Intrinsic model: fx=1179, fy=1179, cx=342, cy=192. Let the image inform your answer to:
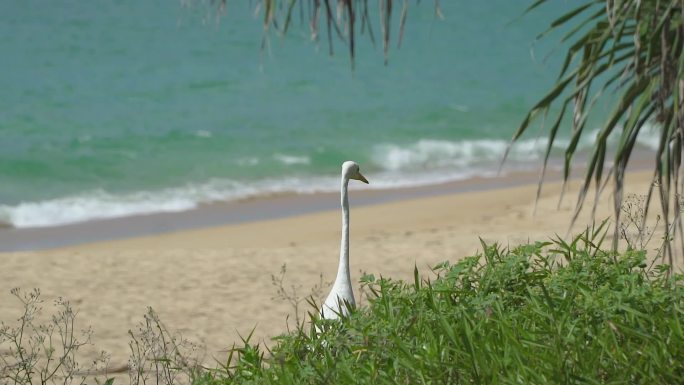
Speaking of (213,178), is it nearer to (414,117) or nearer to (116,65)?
(414,117)

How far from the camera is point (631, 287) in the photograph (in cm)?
341

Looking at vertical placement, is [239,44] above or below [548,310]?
above

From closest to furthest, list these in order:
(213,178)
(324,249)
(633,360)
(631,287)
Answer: (633,360)
(631,287)
(324,249)
(213,178)

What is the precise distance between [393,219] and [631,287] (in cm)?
826

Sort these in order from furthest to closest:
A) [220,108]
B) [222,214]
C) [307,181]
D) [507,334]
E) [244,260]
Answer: [220,108] → [307,181] → [222,214] → [244,260] → [507,334]

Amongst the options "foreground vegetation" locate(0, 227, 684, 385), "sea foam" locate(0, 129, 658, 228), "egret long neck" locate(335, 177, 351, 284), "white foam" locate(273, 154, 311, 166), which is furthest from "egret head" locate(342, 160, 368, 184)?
"white foam" locate(273, 154, 311, 166)

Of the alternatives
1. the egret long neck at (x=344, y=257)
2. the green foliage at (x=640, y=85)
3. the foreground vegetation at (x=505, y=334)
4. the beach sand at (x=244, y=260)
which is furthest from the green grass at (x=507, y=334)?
the beach sand at (x=244, y=260)

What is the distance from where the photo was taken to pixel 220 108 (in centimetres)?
1975

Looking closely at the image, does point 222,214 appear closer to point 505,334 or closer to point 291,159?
point 291,159

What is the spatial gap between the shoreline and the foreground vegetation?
25.0 feet

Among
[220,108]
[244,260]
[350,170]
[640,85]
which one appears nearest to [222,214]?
[244,260]

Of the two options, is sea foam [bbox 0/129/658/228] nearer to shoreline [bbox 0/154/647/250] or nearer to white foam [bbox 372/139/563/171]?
white foam [bbox 372/139/563/171]

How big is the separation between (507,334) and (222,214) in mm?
9382

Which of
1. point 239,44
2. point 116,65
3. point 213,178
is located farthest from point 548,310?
point 239,44
